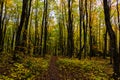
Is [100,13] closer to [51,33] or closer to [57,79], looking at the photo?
[51,33]

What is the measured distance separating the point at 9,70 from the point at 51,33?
47.8 meters

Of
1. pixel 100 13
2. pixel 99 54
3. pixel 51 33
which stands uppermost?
pixel 100 13

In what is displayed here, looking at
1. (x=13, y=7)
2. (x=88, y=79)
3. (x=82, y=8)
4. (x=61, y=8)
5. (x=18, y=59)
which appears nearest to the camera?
(x=88, y=79)

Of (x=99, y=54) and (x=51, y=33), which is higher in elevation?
(x=51, y=33)

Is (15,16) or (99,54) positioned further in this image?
(15,16)

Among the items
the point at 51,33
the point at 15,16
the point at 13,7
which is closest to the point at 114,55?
the point at 13,7

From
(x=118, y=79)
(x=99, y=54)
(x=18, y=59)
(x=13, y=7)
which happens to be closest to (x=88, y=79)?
(x=118, y=79)

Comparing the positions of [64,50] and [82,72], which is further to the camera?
[64,50]

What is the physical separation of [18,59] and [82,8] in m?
16.9

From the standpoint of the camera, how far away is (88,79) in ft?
37.3

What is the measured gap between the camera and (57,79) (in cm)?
1067

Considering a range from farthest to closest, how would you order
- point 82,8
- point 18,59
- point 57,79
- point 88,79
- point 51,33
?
1. point 51,33
2. point 82,8
3. point 18,59
4. point 88,79
5. point 57,79

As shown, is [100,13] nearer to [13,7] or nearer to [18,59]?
[13,7]

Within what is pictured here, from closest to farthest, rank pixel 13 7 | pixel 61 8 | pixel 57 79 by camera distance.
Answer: pixel 57 79
pixel 13 7
pixel 61 8
